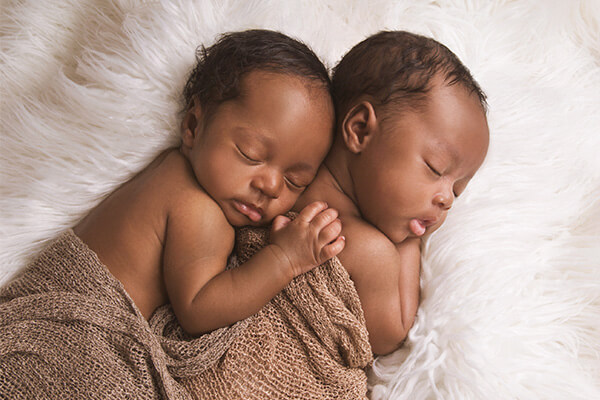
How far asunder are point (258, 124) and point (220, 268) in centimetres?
32

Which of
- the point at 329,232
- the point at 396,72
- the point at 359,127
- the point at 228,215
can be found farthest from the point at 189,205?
the point at 396,72

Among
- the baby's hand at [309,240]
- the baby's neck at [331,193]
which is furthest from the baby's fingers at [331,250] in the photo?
the baby's neck at [331,193]

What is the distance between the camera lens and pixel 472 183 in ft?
4.70

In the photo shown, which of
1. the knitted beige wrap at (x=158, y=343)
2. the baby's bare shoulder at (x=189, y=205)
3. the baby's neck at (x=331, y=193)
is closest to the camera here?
the knitted beige wrap at (x=158, y=343)

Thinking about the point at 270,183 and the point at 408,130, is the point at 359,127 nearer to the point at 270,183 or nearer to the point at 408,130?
the point at 408,130

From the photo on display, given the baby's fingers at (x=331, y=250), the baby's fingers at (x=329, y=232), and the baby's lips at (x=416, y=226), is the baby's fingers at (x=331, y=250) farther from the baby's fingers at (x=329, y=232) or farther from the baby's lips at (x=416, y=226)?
the baby's lips at (x=416, y=226)

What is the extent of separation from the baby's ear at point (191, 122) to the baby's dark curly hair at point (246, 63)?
1cm

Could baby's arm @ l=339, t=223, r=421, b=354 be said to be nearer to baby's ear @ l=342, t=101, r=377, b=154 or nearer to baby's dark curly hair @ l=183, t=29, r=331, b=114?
baby's ear @ l=342, t=101, r=377, b=154

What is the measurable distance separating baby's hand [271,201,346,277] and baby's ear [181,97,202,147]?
0.28 metres

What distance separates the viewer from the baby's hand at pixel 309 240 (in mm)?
1212

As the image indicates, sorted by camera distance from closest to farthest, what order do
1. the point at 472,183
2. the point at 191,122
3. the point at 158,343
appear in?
the point at 158,343
the point at 191,122
the point at 472,183

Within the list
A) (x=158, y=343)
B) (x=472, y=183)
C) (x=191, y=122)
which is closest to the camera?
(x=158, y=343)

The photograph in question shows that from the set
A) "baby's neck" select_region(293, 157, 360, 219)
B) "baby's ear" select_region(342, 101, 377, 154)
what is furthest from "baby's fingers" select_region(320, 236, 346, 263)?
"baby's ear" select_region(342, 101, 377, 154)

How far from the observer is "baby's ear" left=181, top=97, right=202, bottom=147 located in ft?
4.22
